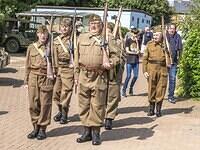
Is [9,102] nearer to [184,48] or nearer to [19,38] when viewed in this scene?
[184,48]

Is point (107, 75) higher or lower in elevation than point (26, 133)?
higher

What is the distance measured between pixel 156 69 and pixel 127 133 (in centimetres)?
204

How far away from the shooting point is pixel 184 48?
542 inches

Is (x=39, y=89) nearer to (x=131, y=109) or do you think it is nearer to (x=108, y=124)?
(x=108, y=124)

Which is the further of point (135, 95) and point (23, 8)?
point (23, 8)

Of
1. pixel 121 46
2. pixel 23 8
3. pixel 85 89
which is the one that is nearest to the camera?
pixel 85 89

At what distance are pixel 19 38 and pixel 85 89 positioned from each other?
20280 millimetres

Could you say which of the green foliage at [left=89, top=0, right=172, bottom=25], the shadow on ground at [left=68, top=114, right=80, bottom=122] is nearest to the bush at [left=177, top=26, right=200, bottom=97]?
the shadow on ground at [left=68, top=114, right=80, bottom=122]

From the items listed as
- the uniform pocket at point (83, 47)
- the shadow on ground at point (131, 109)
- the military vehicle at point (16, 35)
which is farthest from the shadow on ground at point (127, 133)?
the military vehicle at point (16, 35)

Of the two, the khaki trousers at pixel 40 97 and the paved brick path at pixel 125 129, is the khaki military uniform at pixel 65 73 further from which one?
the khaki trousers at pixel 40 97

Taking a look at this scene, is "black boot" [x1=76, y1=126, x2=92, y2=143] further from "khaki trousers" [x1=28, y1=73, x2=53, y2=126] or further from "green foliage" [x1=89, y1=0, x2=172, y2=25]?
"green foliage" [x1=89, y1=0, x2=172, y2=25]

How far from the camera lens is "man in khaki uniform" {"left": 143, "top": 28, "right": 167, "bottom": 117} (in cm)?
1071

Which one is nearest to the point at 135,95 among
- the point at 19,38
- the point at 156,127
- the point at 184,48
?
the point at 184,48

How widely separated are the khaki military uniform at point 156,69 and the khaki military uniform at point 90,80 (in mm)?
2682
